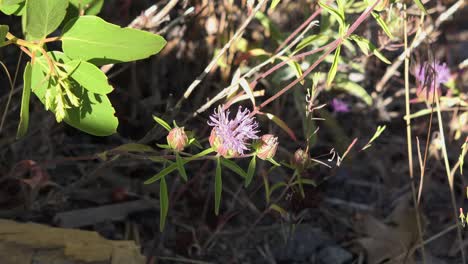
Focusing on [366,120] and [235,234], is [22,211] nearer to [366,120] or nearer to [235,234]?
[235,234]

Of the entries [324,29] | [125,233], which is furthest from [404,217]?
[125,233]

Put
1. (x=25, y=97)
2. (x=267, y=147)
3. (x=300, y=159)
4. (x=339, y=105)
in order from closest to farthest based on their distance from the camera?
(x=25, y=97), (x=267, y=147), (x=300, y=159), (x=339, y=105)

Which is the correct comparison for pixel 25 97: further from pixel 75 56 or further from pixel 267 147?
pixel 267 147

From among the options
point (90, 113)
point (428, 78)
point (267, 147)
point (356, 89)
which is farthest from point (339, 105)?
point (90, 113)

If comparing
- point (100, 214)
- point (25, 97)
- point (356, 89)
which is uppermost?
point (25, 97)

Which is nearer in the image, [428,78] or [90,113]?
[90,113]

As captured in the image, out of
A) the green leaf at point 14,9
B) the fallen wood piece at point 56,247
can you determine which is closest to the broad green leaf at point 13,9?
the green leaf at point 14,9

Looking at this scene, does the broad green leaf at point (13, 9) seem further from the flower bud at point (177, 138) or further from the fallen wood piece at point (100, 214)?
the fallen wood piece at point (100, 214)
